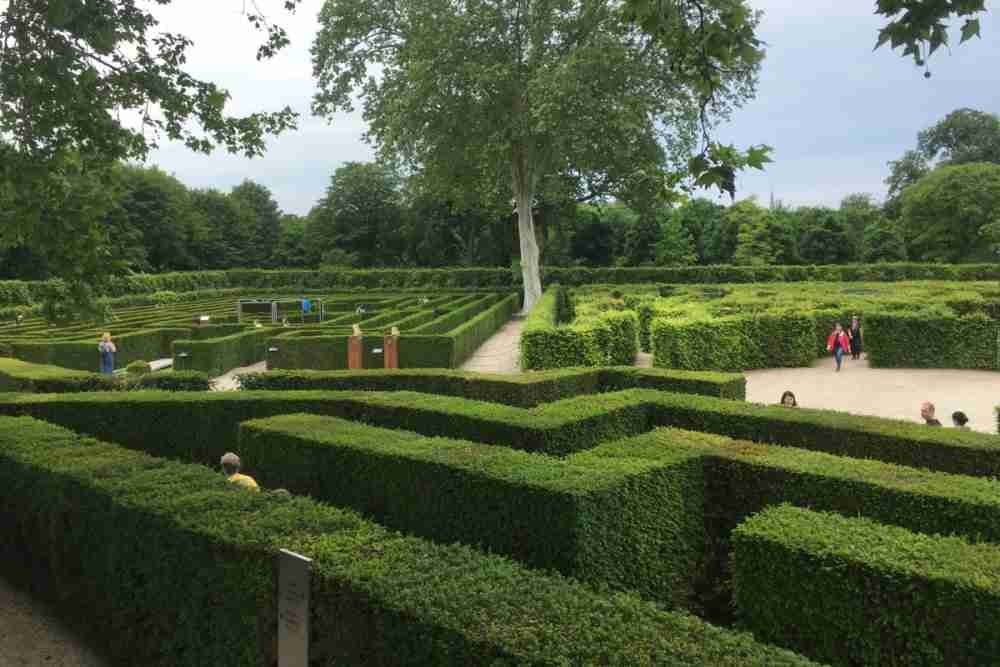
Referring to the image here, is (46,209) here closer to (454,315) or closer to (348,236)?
(454,315)

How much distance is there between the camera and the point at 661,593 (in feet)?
20.9

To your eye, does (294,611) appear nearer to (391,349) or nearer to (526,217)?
(391,349)

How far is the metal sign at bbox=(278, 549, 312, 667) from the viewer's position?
140 inches

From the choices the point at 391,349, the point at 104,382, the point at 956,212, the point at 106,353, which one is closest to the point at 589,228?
the point at 956,212

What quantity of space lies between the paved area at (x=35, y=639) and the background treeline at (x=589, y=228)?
160ft

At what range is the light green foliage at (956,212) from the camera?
2325 inches

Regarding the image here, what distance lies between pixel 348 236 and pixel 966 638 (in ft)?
243

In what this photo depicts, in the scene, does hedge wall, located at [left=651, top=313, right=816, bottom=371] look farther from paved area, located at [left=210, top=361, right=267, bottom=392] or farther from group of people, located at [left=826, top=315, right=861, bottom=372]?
paved area, located at [left=210, top=361, right=267, bottom=392]

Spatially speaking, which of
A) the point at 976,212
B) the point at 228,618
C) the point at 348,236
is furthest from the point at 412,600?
the point at 348,236

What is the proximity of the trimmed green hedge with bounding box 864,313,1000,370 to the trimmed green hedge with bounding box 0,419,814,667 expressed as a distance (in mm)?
19253

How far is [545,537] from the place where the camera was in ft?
Answer: 18.3

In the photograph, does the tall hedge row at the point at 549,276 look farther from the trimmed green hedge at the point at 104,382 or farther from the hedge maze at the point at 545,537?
the hedge maze at the point at 545,537

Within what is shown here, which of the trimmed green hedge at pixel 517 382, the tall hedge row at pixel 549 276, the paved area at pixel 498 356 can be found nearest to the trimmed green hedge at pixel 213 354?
the paved area at pixel 498 356

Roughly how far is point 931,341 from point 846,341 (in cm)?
207
